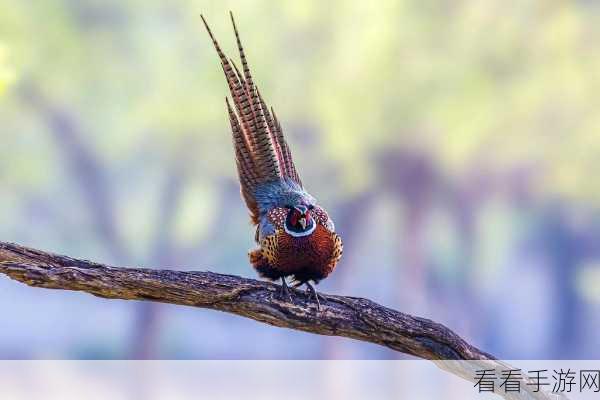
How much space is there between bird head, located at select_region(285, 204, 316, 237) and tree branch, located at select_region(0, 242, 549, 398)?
0.76 feet

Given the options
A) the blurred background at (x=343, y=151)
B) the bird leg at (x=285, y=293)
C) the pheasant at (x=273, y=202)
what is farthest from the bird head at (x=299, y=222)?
the blurred background at (x=343, y=151)

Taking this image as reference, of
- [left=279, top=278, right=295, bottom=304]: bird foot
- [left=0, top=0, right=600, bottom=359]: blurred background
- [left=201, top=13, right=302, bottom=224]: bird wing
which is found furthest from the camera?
[left=0, top=0, right=600, bottom=359]: blurred background

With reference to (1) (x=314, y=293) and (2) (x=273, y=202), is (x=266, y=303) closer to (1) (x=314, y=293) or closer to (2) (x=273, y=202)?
(1) (x=314, y=293)

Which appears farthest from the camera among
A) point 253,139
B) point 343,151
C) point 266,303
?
point 343,151

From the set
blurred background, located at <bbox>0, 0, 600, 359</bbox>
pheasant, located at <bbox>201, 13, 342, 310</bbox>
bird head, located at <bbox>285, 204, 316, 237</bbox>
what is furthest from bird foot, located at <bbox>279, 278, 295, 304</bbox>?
blurred background, located at <bbox>0, 0, 600, 359</bbox>

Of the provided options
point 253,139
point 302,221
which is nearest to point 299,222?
point 302,221

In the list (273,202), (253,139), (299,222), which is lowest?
(299,222)

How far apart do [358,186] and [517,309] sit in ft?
5.77

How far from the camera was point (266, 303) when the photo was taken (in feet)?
9.71

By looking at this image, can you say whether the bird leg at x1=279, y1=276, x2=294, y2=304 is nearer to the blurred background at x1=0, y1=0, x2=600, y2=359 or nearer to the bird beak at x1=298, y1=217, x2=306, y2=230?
the bird beak at x1=298, y1=217, x2=306, y2=230

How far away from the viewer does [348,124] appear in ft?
21.5

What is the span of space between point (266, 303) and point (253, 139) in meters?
0.71

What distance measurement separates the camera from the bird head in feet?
10.00

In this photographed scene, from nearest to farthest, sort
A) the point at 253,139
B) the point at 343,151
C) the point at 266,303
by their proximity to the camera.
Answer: the point at 266,303, the point at 253,139, the point at 343,151
